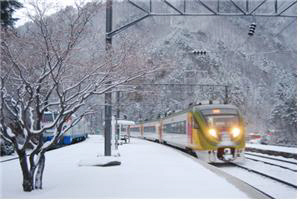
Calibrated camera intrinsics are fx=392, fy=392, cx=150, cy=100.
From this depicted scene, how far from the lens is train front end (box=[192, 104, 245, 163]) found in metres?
16.0

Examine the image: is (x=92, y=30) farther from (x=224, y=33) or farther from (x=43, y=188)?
(x=224, y=33)

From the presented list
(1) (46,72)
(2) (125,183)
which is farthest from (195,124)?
(1) (46,72)

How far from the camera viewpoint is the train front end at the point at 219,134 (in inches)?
632

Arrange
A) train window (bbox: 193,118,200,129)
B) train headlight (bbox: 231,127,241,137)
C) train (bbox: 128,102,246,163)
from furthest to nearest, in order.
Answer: train window (bbox: 193,118,200,129), train headlight (bbox: 231,127,241,137), train (bbox: 128,102,246,163)

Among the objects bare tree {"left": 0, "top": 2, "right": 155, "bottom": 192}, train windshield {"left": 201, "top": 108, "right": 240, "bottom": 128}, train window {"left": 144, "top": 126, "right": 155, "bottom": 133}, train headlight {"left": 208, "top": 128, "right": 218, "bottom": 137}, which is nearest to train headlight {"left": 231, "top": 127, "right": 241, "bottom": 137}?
train windshield {"left": 201, "top": 108, "right": 240, "bottom": 128}

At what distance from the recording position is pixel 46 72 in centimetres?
839

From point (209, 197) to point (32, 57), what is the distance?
5.05 meters

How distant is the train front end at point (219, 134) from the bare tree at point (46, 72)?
6.75m

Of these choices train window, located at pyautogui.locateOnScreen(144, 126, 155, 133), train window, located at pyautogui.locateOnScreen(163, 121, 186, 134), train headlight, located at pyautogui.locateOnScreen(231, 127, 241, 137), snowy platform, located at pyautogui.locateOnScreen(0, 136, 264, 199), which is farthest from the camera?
train window, located at pyautogui.locateOnScreen(144, 126, 155, 133)

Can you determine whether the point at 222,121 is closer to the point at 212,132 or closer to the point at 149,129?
the point at 212,132

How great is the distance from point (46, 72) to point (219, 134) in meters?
9.48

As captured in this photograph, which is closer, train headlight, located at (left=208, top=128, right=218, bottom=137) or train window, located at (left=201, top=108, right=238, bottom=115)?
train headlight, located at (left=208, top=128, right=218, bottom=137)

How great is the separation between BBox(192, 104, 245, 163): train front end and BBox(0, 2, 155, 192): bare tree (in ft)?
22.1

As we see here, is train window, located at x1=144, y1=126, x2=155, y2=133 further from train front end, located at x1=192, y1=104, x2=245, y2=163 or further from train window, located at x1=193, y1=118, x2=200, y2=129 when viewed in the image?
train front end, located at x1=192, y1=104, x2=245, y2=163
